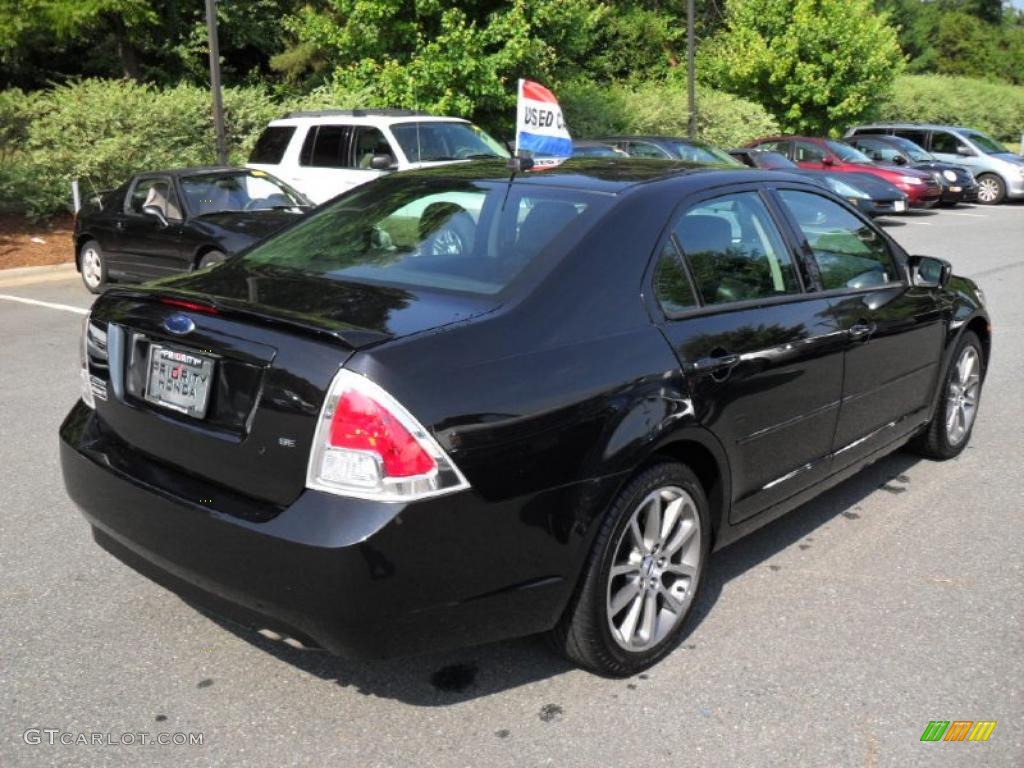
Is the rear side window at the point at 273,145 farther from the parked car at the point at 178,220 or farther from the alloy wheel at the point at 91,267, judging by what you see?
the alloy wheel at the point at 91,267

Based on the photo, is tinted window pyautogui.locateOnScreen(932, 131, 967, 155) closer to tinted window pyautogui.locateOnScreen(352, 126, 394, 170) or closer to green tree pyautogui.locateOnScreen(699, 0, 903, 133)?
green tree pyautogui.locateOnScreen(699, 0, 903, 133)

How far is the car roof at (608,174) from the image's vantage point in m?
3.83

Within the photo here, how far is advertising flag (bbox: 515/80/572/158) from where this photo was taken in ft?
23.9

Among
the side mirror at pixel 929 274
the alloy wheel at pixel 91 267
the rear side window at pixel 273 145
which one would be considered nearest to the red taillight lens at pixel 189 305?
the side mirror at pixel 929 274

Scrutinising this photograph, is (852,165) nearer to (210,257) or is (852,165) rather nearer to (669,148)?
(669,148)

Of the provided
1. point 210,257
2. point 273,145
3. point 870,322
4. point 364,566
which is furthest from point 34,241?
point 364,566

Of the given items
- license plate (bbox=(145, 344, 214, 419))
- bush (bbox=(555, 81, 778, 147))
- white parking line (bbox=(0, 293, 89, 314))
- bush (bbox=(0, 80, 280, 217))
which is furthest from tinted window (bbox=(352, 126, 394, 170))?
bush (bbox=(555, 81, 778, 147))

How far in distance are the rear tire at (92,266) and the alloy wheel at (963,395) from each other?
9380 mm

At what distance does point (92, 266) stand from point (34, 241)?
3675 mm

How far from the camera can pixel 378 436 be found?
9.00 feet

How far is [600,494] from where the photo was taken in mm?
3131

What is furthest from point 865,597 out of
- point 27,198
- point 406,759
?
point 27,198

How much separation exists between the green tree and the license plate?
3031cm

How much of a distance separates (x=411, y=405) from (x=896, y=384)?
111 inches
